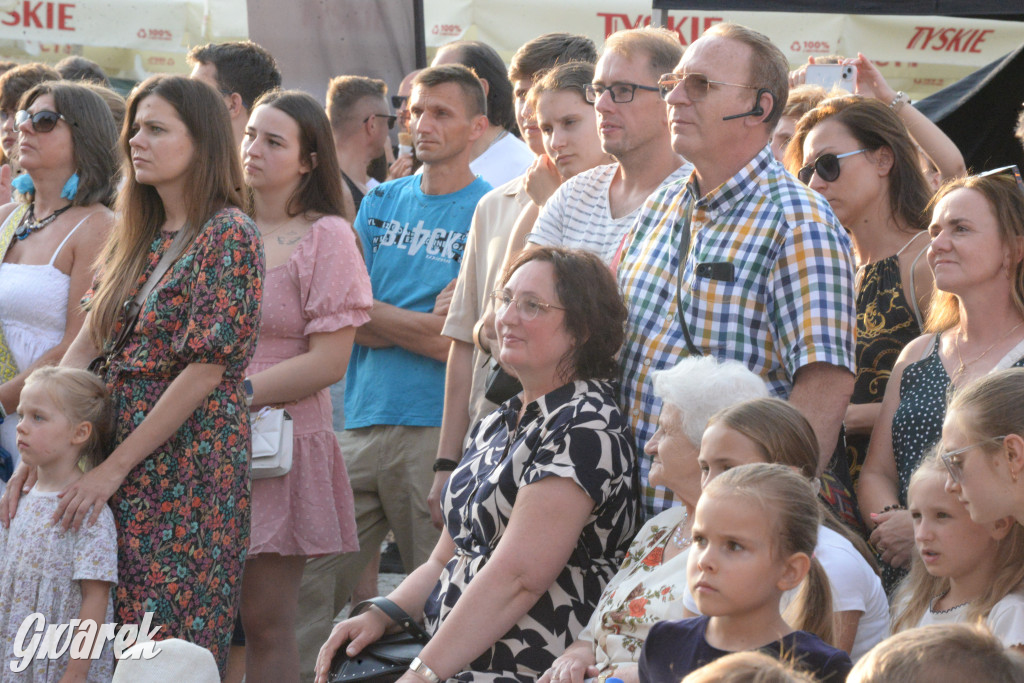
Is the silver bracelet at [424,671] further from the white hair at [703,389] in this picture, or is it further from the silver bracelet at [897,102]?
the silver bracelet at [897,102]

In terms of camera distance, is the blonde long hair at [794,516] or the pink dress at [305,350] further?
the pink dress at [305,350]

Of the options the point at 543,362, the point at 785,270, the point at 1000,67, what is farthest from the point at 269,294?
the point at 1000,67

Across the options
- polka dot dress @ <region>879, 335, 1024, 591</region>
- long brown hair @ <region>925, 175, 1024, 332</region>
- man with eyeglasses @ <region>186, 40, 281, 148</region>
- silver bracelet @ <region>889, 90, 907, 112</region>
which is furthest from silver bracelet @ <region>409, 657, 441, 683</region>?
man with eyeglasses @ <region>186, 40, 281, 148</region>

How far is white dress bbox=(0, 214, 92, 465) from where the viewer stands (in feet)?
14.5

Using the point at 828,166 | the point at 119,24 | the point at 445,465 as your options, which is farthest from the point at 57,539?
the point at 119,24

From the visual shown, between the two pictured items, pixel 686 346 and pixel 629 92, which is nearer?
pixel 686 346

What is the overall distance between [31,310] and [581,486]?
248cm

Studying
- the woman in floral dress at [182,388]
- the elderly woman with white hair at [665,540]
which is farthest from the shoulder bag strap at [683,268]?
the woman in floral dress at [182,388]

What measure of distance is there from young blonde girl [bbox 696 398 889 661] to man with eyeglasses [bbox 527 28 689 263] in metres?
1.03

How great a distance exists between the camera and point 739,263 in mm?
2980

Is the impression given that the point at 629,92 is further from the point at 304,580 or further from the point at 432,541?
the point at 304,580

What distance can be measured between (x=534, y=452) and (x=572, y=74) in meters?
1.48

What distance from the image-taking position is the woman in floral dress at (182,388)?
11.8 feet

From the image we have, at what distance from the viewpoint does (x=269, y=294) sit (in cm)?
423
